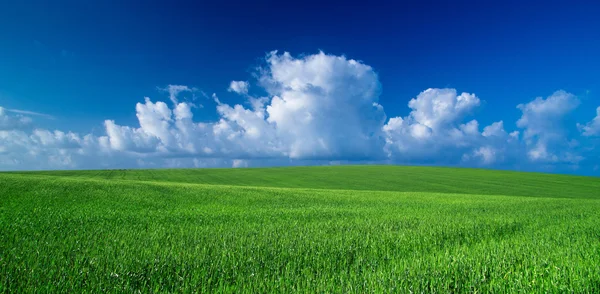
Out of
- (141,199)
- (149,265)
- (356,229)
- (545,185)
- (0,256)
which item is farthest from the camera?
(545,185)

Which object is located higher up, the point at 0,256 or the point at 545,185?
the point at 0,256

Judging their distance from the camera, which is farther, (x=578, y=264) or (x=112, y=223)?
(x=112, y=223)

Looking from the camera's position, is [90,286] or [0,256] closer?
[90,286]

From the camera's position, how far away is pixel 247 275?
498 cm

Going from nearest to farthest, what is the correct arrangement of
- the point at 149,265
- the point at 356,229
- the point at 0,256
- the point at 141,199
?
the point at 149,265 → the point at 0,256 → the point at 356,229 → the point at 141,199

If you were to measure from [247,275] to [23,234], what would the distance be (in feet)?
21.8

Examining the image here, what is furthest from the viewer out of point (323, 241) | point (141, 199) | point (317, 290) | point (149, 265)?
point (141, 199)

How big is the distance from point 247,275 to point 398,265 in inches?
110

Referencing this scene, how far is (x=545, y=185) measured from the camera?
5200 cm

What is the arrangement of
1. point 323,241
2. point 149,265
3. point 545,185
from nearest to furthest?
point 149,265 < point 323,241 < point 545,185

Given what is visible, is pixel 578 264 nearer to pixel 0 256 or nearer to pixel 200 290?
pixel 200 290

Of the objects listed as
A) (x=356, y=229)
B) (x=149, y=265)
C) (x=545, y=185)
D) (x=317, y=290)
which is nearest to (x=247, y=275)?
(x=317, y=290)

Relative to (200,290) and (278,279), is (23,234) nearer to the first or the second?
(200,290)

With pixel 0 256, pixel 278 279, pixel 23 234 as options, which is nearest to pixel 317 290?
pixel 278 279
